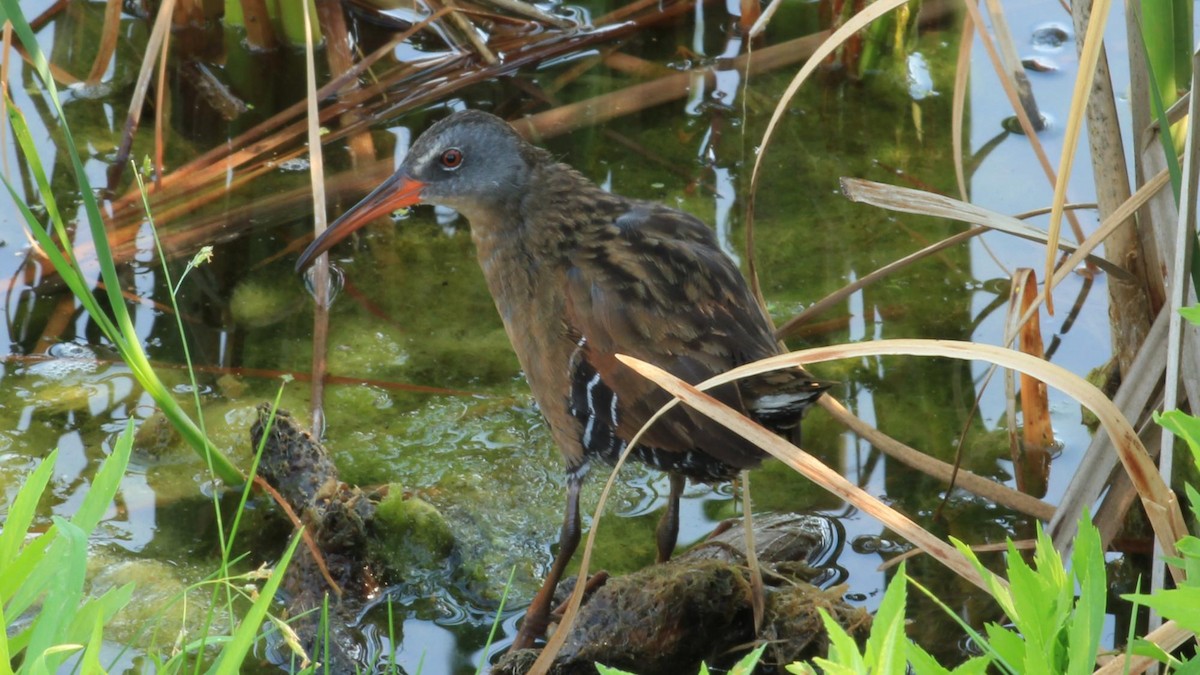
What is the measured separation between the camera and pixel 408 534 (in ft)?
9.25

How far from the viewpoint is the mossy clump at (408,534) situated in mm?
2785

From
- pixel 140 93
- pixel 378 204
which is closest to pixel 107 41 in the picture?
pixel 140 93

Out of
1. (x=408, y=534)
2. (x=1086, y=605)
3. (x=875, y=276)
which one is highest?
(x=1086, y=605)

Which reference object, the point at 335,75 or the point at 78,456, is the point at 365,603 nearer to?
the point at 78,456

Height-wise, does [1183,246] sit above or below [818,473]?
above

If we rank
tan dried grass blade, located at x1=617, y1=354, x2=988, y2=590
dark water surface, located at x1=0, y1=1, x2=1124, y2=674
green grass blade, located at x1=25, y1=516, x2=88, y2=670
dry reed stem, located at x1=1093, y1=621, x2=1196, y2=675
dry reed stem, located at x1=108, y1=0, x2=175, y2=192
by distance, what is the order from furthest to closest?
dry reed stem, located at x1=108, y1=0, x2=175, y2=192
dark water surface, located at x1=0, y1=1, x2=1124, y2=674
tan dried grass blade, located at x1=617, y1=354, x2=988, y2=590
dry reed stem, located at x1=1093, y1=621, x2=1196, y2=675
green grass blade, located at x1=25, y1=516, x2=88, y2=670

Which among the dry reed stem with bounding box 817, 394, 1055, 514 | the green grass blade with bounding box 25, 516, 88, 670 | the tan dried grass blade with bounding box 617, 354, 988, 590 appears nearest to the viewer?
the green grass blade with bounding box 25, 516, 88, 670

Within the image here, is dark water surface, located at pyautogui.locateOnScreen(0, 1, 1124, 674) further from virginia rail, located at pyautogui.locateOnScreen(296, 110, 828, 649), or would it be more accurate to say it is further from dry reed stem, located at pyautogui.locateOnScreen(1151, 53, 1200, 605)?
dry reed stem, located at pyautogui.locateOnScreen(1151, 53, 1200, 605)

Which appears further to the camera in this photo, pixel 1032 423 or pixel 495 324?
pixel 495 324

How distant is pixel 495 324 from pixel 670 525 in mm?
977

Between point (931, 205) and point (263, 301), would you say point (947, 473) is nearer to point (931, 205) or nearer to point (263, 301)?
point (931, 205)

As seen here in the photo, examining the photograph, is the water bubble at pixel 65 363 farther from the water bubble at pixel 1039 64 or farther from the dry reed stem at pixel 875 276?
the water bubble at pixel 1039 64

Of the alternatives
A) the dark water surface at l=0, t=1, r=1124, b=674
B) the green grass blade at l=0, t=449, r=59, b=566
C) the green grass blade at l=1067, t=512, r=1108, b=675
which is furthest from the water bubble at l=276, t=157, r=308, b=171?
the green grass blade at l=1067, t=512, r=1108, b=675

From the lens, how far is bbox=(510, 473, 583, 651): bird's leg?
8.73 ft
